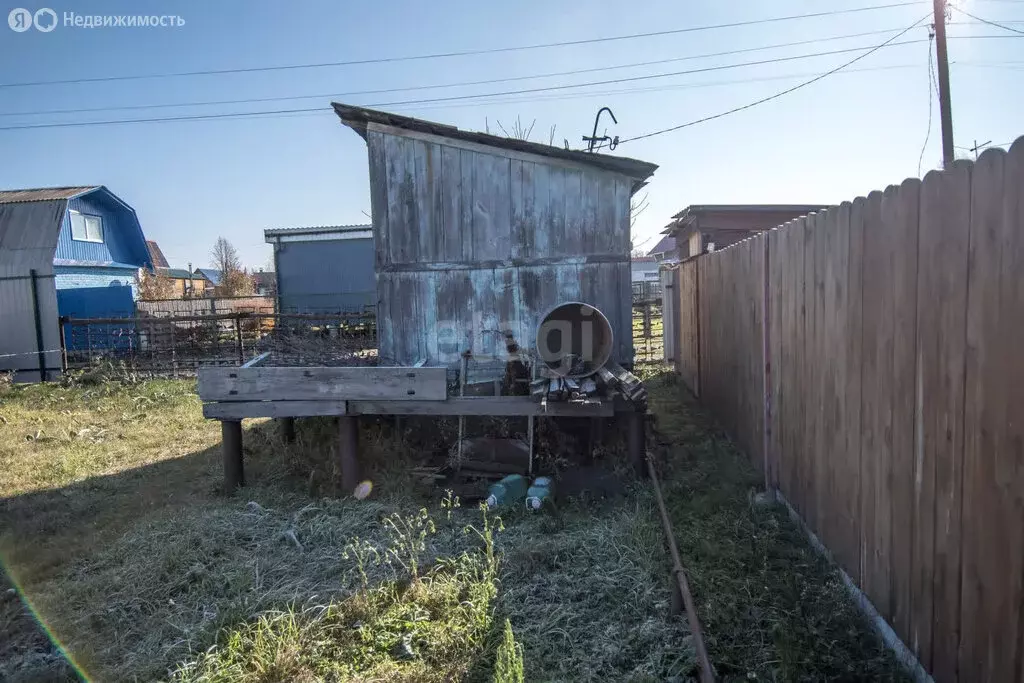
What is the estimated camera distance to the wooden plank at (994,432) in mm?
1722

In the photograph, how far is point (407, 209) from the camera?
6.64 m

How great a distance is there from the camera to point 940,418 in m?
2.16

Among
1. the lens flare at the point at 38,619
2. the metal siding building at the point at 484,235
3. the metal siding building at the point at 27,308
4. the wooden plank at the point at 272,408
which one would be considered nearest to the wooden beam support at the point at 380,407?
the wooden plank at the point at 272,408

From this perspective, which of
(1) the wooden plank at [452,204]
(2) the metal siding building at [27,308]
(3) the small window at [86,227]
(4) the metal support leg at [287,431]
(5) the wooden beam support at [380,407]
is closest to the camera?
(5) the wooden beam support at [380,407]

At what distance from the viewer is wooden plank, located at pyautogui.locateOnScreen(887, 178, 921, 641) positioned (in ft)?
7.80

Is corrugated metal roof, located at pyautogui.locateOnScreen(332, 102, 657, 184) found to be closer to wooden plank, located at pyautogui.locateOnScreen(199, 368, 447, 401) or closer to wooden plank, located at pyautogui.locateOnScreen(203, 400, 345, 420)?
wooden plank, located at pyautogui.locateOnScreen(199, 368, 447, 401)

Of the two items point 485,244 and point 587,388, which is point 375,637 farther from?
point 485,244

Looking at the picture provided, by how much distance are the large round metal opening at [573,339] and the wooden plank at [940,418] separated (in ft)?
12.3

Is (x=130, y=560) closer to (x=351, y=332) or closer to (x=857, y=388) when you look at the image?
(x=857, y=388)

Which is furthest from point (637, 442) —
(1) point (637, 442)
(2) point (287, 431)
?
(2) point (287, 431)

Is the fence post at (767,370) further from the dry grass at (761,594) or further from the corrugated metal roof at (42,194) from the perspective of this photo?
the corrugated metal roof at (42,194)

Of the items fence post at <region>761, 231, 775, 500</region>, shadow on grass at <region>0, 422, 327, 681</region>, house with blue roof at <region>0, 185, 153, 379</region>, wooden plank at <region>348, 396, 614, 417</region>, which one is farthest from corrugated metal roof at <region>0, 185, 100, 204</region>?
fence post at <region>761, 231, 775, 500</region>

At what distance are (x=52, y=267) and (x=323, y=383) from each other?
14296mm

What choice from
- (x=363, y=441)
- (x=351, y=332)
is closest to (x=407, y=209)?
(x=363, y=441)
